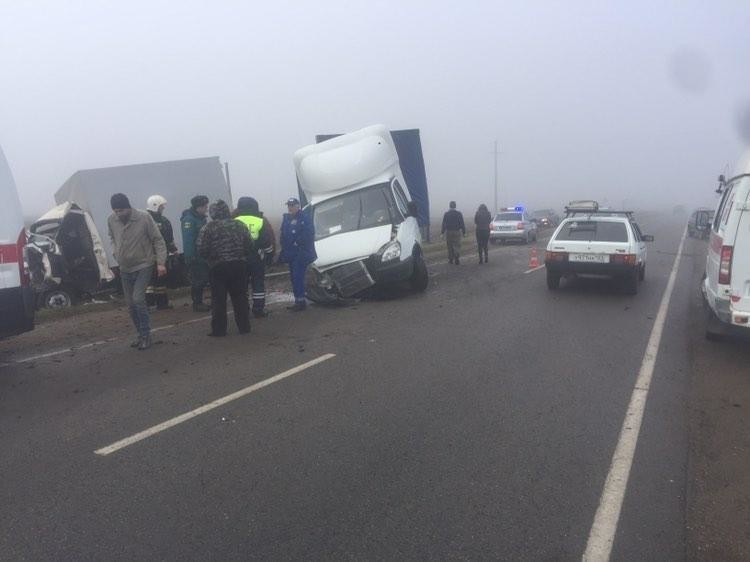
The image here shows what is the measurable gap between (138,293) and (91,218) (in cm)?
689

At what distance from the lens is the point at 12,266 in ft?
21.2

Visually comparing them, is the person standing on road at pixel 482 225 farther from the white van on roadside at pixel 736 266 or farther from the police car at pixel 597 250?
the white van on roadside at pixel 736 266

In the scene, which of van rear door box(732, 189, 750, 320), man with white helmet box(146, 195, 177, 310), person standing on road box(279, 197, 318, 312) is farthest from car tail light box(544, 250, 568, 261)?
man with white helmet box(146, 195, 177, 310)

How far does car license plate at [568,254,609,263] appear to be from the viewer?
459 inches

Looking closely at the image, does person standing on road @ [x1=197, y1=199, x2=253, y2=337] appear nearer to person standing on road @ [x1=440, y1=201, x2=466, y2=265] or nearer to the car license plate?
the car license plate

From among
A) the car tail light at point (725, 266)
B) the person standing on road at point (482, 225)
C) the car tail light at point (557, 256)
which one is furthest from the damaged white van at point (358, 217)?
the person standing on road at point (482, 225)

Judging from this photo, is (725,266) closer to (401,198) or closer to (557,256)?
(557,256)

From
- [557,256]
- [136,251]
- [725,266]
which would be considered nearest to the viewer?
[725,266]

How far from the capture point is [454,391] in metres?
5.86

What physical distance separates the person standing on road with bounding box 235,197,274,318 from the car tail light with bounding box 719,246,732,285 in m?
6.15

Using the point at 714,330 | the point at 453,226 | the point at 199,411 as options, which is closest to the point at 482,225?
the point at 453,226

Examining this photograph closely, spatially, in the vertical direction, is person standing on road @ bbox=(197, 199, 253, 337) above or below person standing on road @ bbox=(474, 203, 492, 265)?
above

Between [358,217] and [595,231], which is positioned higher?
[358,217]

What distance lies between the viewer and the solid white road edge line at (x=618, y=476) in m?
3.33
